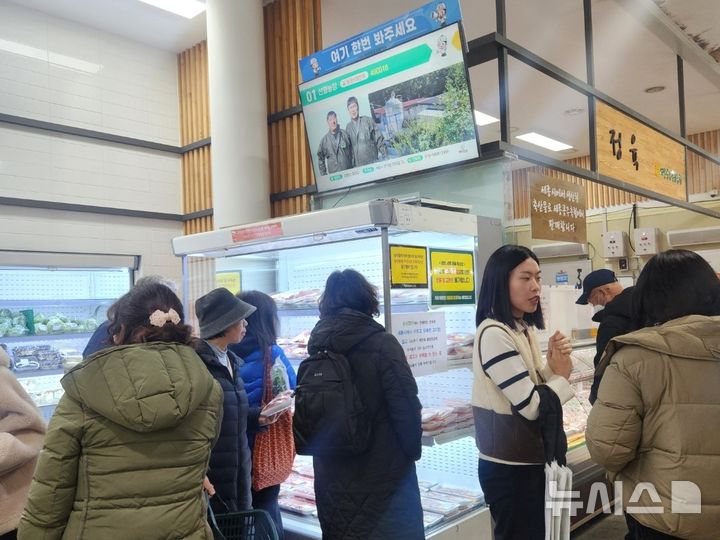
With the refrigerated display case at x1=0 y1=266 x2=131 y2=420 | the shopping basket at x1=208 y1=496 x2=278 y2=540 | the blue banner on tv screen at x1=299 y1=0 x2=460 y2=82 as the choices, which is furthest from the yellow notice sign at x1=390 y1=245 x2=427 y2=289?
the refrigerated display case at x1=0 y1=266 x2=131 y2=420

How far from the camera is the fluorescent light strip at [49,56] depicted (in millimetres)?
4861

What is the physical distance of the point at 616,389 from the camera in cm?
197

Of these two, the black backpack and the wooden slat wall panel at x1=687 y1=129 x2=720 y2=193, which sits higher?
the wooden slat wall panel at x1=687 y1=129 x2=720 y2=193

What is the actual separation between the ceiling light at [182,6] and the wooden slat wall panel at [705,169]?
751 centimetres

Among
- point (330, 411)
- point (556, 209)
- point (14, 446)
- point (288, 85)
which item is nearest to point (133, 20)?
point (288, 85)

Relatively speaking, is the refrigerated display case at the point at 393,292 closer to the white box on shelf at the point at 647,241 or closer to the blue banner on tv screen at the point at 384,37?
the blue banner on tv screen at the point at 384,37

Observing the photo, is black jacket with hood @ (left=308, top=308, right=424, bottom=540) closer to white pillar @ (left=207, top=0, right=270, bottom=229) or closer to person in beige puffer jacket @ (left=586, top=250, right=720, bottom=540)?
person in beige puffer jacket @ (left=586, top=250, right=720, bottom=540)

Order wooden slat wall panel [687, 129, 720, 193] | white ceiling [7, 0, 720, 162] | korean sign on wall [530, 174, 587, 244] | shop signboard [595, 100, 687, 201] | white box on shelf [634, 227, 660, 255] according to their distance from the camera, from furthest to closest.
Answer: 1. wooden slat wall panel [687, 129, 720, 193]
2. white box on shelf [634, 227, 660, 255]
3. white ceiling [7, 0, 720, 162]
4. shop signboard [595, 100, 687, 201]
5. korean sign on wall [530, 174, 587, 244]

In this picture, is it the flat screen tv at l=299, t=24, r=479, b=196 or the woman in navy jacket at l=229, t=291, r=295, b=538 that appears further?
the flat screen tv at l=299, t=24, r=479, b=196

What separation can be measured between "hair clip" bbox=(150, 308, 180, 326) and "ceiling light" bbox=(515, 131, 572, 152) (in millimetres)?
8144

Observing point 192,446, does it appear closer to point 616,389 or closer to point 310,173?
point 616,389

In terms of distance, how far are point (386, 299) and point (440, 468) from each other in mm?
1272

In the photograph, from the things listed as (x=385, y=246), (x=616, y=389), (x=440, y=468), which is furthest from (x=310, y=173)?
(x=616, y=389)

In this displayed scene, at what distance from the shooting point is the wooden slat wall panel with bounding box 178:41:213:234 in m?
5.75
